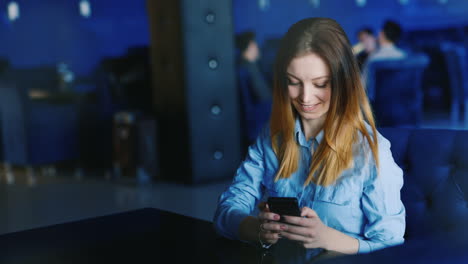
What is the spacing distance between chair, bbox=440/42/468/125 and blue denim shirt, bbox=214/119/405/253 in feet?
21.4

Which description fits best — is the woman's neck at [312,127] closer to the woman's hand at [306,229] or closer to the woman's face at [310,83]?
the woman's face at [310,83]

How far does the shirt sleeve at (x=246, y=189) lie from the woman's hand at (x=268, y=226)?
0.16m

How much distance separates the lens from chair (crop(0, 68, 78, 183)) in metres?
5.80

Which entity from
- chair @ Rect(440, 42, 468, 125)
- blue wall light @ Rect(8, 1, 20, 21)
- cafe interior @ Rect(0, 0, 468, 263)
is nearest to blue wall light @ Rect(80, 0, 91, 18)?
cafe interior @ Rect(0, 0, 468, 263)

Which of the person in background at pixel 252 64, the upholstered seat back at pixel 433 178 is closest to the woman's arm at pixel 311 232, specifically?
the upholstered seat back at pixel 433 178

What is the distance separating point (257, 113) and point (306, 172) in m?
4.29

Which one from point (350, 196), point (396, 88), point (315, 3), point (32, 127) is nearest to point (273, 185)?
point (350, 196)

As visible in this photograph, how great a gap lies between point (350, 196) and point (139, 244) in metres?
0.50

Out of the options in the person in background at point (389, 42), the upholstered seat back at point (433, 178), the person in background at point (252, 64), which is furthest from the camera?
the person in background at point (252, 64)

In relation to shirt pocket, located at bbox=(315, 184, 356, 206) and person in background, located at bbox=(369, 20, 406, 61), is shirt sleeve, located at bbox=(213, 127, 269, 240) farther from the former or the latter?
person in background, located at bbox=(369, 20, 406, 61)

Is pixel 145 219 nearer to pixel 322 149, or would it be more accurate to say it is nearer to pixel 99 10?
pixel 322 149

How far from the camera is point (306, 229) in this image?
1079 millimetres

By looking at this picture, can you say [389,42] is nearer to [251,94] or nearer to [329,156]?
[251,94]

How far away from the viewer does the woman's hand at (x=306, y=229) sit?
3.54 feet
